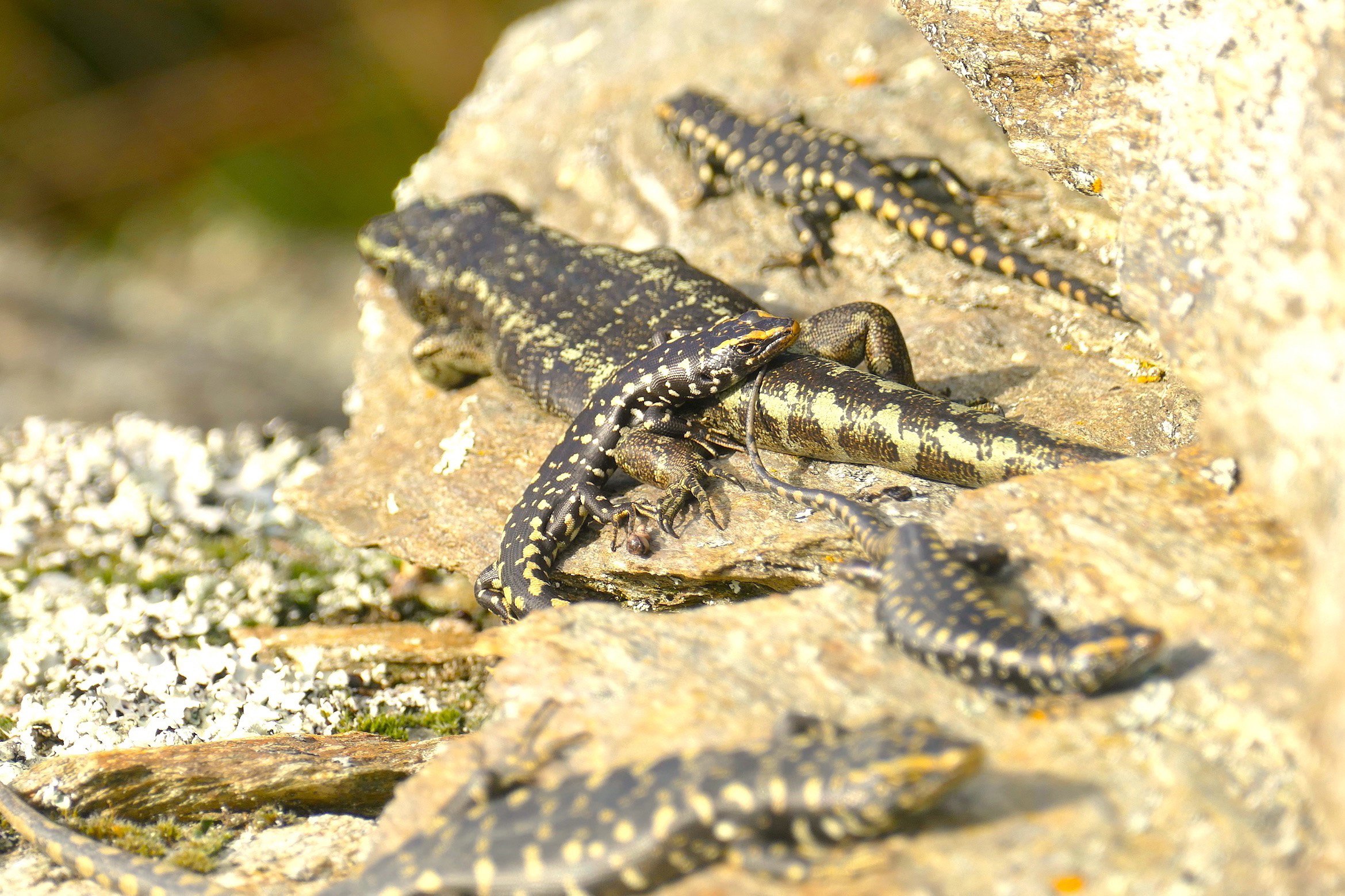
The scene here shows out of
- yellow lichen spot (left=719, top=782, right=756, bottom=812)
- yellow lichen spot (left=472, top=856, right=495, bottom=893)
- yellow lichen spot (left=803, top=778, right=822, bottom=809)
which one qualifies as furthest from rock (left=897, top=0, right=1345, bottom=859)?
yellow lichen spot (left=472, top=856, right=495, bottom=893)

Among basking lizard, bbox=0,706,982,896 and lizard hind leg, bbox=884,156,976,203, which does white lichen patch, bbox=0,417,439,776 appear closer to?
basking lizard, bbox=0,706,982,896

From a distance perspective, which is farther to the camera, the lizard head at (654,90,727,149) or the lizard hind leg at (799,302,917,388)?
the lizard head at (654,90,727,149)

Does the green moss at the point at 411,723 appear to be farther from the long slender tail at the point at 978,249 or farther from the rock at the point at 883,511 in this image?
the long slender tail at the point at 978,249

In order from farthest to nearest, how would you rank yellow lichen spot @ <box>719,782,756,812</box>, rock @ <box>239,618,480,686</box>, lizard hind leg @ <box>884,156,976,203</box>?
lizard hind leg @ <box>884,156,976,203</box>, rock @ <box>239,618,480,686</box>, yellow lichen spot @ <box>719,782,756,812</box>

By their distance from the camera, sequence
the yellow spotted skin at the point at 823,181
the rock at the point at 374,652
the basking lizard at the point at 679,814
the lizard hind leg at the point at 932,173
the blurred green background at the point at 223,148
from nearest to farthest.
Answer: the basking lizard at the point at 679,814
the rock at the point at 374,652
the yellow spotted skin at the point at 823,181
the lizard hind leg at the point at 932,173
the blurred green background at the point at 223,148

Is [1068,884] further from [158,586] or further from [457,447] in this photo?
[158,586]

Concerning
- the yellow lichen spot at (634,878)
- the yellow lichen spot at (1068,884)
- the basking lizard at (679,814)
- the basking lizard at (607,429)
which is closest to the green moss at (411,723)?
the basking lizard at (607,429)
